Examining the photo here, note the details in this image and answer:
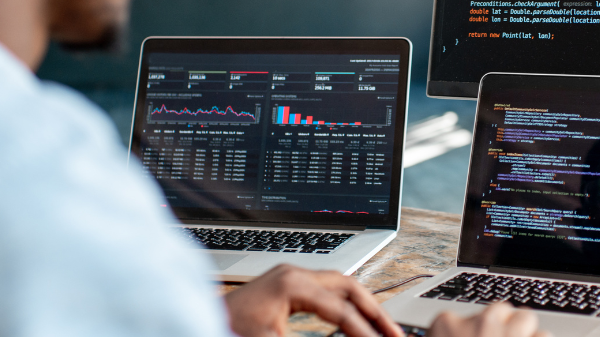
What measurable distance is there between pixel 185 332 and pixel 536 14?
3.35 ft

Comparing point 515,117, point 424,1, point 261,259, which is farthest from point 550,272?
point 424,1

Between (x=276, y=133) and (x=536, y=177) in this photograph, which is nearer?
(x=536, y=177)

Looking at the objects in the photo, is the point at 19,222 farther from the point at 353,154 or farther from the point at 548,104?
the point at 353,154

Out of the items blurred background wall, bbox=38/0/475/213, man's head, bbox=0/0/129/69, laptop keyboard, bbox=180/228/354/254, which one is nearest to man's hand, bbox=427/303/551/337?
man's head, bbox=0/0/129/69

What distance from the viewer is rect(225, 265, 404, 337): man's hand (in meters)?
0.44

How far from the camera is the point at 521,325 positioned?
38 centimetres

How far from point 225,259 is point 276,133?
0.37 metres

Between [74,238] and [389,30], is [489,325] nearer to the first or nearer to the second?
[74,238]

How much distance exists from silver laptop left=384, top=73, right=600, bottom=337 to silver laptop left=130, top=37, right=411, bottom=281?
0.23 m

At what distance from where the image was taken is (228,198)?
3.46ft

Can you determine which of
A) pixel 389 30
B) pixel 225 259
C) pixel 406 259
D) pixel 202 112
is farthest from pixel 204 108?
pixel 389 30

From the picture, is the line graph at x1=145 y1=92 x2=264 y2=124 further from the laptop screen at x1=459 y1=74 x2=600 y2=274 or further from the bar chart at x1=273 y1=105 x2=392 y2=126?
the laptop screen at x1=459 y1=74 x2=600 y2=274

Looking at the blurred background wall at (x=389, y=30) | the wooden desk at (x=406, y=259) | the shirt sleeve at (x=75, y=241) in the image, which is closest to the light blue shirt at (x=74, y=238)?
the shirt sleeve at (x=75, y=241)

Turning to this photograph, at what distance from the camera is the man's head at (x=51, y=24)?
0.21 metres
